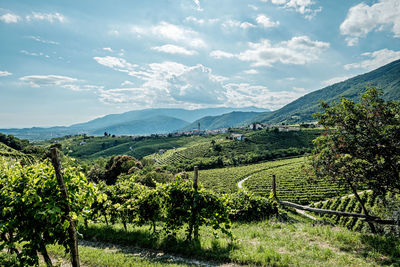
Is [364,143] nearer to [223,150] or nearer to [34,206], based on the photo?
[34,206]

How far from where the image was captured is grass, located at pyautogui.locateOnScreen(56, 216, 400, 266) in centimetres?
673

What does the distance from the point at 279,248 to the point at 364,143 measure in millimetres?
6830

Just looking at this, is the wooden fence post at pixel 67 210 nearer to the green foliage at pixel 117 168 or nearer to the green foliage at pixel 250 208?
the green foliage at pixel 250 208

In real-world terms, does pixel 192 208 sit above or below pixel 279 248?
above

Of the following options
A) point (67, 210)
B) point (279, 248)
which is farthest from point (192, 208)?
point (67, 210)

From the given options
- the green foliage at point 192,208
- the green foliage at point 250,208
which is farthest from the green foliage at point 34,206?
the green foliage at point 250,208

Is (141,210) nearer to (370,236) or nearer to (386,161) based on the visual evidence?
(370,236)

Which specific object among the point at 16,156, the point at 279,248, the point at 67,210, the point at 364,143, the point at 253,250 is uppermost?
the point at 364,143

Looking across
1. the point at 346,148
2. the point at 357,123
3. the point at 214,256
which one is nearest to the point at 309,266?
the point at 214,256

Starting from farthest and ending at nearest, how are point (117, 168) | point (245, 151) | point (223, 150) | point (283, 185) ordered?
point (223, 150) < point (245, 151) < point (283, 185) < point (117, 168)

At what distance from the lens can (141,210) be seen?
10.5 m

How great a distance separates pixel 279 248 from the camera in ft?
25.7

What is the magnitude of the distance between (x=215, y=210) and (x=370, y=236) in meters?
5.90

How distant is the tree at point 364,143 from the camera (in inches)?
377
